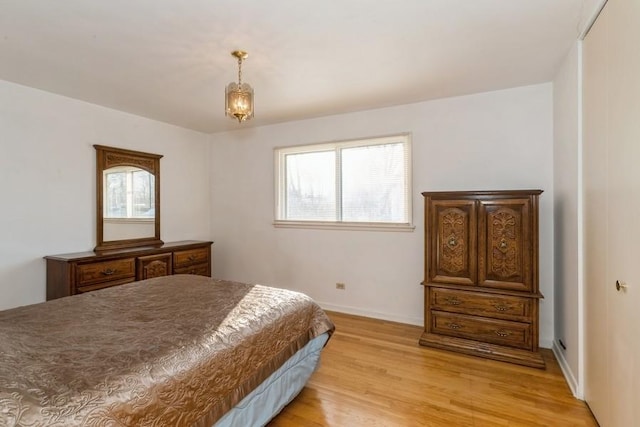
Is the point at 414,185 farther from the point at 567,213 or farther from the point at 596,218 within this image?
the point at 596,218

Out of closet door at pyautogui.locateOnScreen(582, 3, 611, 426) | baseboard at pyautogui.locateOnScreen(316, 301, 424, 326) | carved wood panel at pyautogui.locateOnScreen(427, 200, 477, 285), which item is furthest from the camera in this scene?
baseboard at pyautogui.locateOnScreen(316, 301, 424, 326)

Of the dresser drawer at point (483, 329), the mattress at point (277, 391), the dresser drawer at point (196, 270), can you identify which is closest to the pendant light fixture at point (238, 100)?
the mattress at point (277, 391)

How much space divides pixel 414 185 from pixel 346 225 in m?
0.93

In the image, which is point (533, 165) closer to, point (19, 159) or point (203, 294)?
point (203, 294)

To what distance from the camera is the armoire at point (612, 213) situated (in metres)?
1.49

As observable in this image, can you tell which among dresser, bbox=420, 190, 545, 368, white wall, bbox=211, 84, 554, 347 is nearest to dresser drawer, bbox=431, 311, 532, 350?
dresser, bbox=420, 190, 545, 368

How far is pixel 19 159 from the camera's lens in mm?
3043

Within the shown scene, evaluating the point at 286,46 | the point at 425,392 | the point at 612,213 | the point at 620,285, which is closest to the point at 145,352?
the point at 425,392

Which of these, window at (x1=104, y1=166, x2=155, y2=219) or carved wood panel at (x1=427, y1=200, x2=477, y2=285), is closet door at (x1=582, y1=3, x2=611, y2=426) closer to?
carved wood panel at (x1=427, y1=200, x2=477, y2=285)

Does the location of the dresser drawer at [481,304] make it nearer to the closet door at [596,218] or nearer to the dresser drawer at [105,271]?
the closet door at [596,218]

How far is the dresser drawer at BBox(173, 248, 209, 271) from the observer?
13.4ft

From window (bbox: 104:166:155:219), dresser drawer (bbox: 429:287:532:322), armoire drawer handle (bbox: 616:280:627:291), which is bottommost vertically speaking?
dresser drawer (bbox: 429:287:532:322)

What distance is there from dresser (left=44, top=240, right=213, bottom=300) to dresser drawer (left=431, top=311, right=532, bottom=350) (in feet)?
9.87

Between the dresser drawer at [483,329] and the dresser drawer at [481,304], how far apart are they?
50 mm
